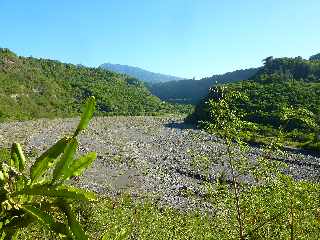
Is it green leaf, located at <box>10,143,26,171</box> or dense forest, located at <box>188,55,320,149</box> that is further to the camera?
dense forest, located at <box>188,55,320,149</box>

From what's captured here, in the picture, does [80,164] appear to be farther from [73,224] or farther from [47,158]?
[73,224]

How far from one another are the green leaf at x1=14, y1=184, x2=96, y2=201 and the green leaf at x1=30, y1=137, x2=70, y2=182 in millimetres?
101

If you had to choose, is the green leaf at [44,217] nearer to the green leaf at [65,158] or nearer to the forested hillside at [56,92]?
the green leaf at [65,158]

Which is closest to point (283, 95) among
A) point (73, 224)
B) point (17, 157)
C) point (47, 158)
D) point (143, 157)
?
point (143, 157)

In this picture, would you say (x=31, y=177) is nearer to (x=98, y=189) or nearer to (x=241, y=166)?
(x=241, y=166)

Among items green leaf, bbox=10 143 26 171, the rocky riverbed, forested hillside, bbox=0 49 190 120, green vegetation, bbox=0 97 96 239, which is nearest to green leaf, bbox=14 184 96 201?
green vegetation, bbox=0 97 96 239

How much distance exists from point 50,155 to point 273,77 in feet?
434

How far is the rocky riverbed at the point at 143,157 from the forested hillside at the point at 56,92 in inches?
869

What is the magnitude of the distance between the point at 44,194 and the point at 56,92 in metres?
152

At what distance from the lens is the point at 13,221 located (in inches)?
68.4

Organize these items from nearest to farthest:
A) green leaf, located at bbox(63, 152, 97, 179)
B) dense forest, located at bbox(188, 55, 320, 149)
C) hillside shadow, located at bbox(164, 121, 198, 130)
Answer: green leaf, located at bbox(63, 152, 97, 179)
dense forest, located at bbox(188, 55, 320, 149)
hillside shadow, located at bbox(164, 121, 198, 130)

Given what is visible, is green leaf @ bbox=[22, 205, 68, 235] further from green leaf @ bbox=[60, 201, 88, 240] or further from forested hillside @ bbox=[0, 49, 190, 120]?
forested hillside @ bbox=[0, 49, 190, 120]

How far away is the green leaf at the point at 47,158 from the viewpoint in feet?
5.78

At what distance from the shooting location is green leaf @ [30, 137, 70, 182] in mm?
1761
